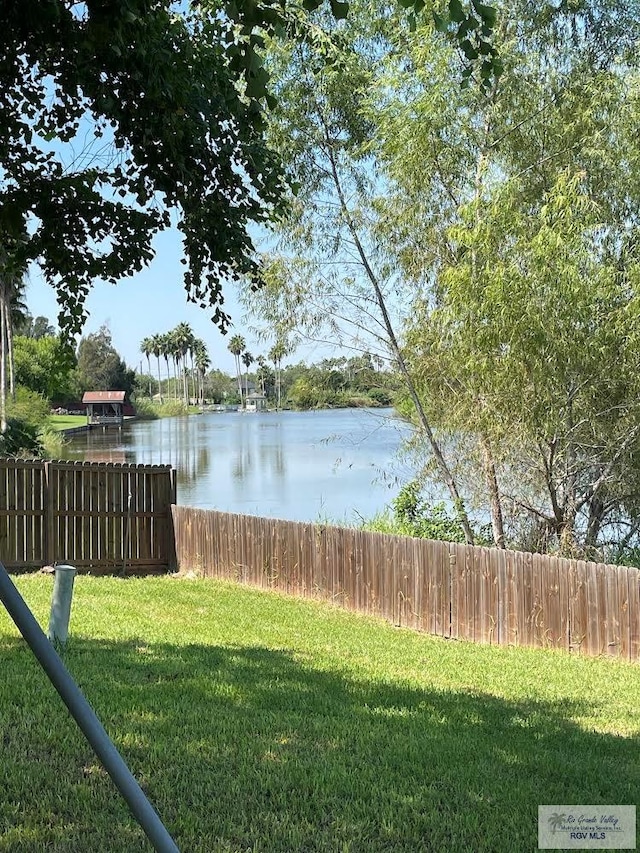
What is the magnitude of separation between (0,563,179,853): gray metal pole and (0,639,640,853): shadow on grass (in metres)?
1.34

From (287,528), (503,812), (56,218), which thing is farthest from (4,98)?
(287,528)

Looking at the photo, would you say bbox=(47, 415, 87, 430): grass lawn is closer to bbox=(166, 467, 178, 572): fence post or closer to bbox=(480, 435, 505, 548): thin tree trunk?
bbox=(166, 467, 178, 572): fence post

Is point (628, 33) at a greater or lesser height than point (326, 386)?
greater

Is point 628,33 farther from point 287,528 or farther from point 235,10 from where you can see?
point 235,10

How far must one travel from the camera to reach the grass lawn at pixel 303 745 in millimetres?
3264

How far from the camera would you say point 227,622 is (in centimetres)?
859

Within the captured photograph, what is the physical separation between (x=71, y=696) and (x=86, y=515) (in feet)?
34.1

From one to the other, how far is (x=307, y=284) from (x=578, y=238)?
421 cm

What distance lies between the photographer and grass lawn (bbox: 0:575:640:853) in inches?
128

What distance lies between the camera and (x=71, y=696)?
185cm

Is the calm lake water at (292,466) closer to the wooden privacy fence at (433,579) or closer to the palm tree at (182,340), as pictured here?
the wooden privacy fence at (433,579)

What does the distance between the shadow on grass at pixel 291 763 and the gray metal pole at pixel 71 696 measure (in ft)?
4.39

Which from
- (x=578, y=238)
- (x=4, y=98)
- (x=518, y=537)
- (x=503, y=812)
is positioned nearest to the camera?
(x=503, y=812)

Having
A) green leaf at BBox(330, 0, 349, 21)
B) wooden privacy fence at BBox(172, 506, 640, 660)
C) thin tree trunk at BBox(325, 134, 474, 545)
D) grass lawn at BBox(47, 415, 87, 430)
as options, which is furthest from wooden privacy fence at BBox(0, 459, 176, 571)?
grass lawn at BBox(47, 415, 87, 430)
